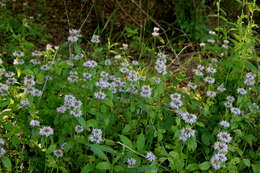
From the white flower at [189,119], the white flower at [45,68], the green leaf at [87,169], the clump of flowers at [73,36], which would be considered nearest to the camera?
the green leaf at [87,169]

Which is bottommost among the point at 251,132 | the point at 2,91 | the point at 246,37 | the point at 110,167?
the point at 251,132

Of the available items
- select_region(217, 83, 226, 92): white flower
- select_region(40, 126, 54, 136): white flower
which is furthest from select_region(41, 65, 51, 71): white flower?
select_region(217, 83, 226, 92): white flower

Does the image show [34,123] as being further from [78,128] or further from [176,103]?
[176,103]

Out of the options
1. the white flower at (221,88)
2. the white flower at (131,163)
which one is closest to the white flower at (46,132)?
the white flower at (131,163)

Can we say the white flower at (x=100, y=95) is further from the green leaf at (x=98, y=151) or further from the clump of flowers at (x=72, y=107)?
the green leaf at (x=98, y=151)

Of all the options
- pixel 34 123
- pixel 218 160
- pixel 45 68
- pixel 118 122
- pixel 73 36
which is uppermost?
pixel 73 36

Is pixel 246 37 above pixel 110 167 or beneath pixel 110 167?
above

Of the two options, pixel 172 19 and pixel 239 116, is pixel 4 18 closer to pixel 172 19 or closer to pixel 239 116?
pixel 172 19

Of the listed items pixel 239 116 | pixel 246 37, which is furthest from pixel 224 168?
pixel 246 37

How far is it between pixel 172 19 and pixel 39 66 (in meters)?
2.97

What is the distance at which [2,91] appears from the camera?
2.36 metres

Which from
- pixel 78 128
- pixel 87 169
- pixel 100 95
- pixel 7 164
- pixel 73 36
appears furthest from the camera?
pixel 73 36

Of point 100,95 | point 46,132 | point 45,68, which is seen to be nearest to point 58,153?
point 46,132

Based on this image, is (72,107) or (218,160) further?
(72,107)
